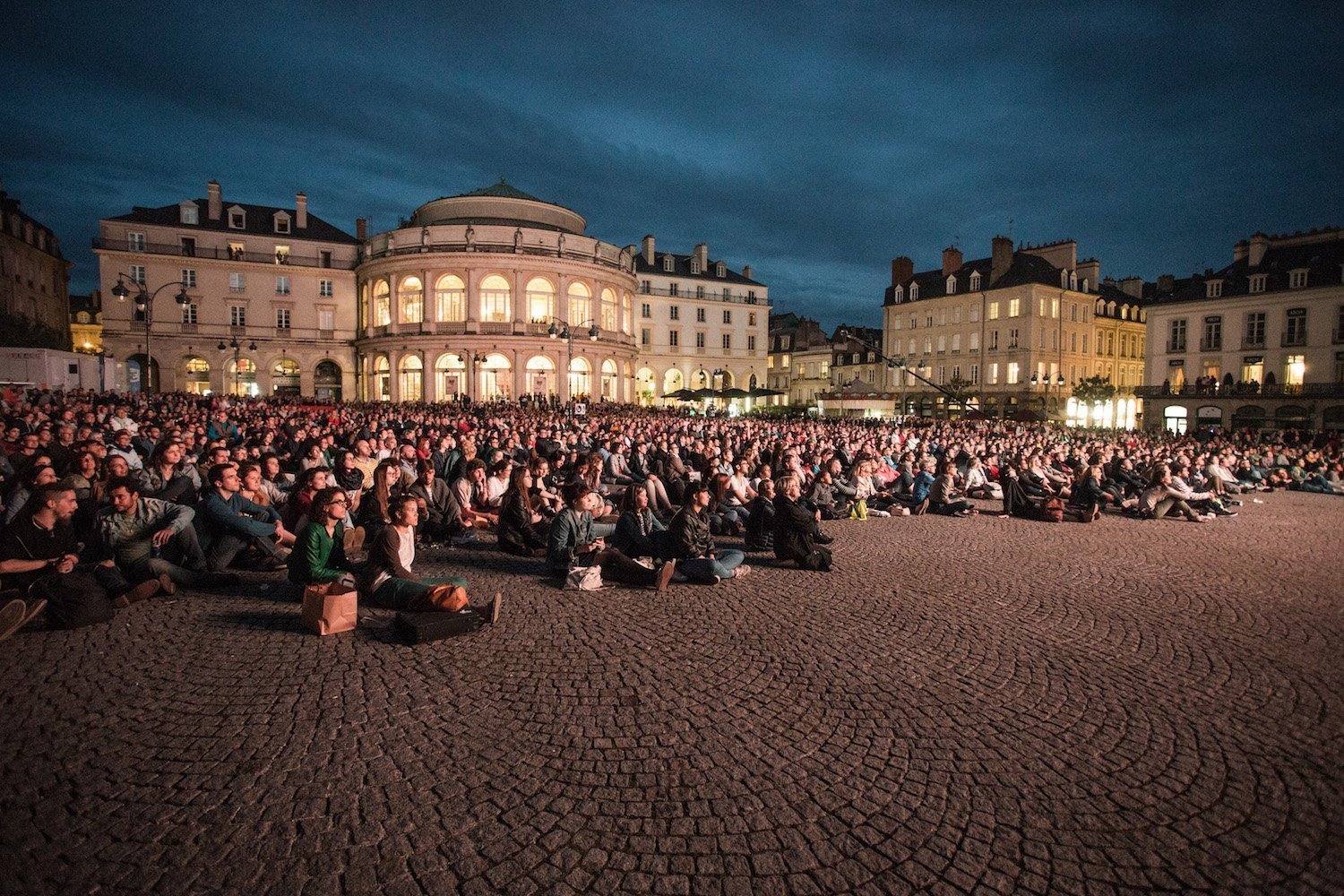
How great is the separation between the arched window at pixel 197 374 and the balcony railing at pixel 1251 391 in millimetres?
74095

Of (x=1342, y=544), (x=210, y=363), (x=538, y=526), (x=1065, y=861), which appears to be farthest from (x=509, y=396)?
(x=1065, y=861)

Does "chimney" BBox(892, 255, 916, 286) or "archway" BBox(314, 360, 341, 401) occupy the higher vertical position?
"chimney" BBox(892, 255, 916, 286)

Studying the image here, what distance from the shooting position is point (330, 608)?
603 centimetres

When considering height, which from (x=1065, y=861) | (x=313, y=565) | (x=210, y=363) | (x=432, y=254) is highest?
(x=432, y=254)

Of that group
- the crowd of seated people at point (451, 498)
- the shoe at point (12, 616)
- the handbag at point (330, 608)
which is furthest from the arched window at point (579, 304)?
the shoe at point (12, 616)

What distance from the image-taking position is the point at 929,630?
6.47 m

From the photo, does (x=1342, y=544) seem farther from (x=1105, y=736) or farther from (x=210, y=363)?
(x=210, y=363)

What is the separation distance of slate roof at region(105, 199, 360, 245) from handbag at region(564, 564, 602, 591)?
62.5 metres

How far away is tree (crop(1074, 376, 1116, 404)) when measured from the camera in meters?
46.8

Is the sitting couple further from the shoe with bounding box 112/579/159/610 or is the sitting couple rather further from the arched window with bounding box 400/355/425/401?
the arched window with bounding box 400/355/425/401

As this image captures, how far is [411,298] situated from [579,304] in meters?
13.7

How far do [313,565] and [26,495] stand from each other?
13.7 feet

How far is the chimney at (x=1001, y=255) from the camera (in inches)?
2269

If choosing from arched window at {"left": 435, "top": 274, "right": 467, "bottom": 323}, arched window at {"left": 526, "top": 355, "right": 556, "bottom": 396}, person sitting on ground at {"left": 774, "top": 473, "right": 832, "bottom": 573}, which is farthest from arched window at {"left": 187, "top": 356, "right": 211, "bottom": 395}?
person sitting on ground at {"left": 774, "top": 473, "right": 832, "bottom": 573}
